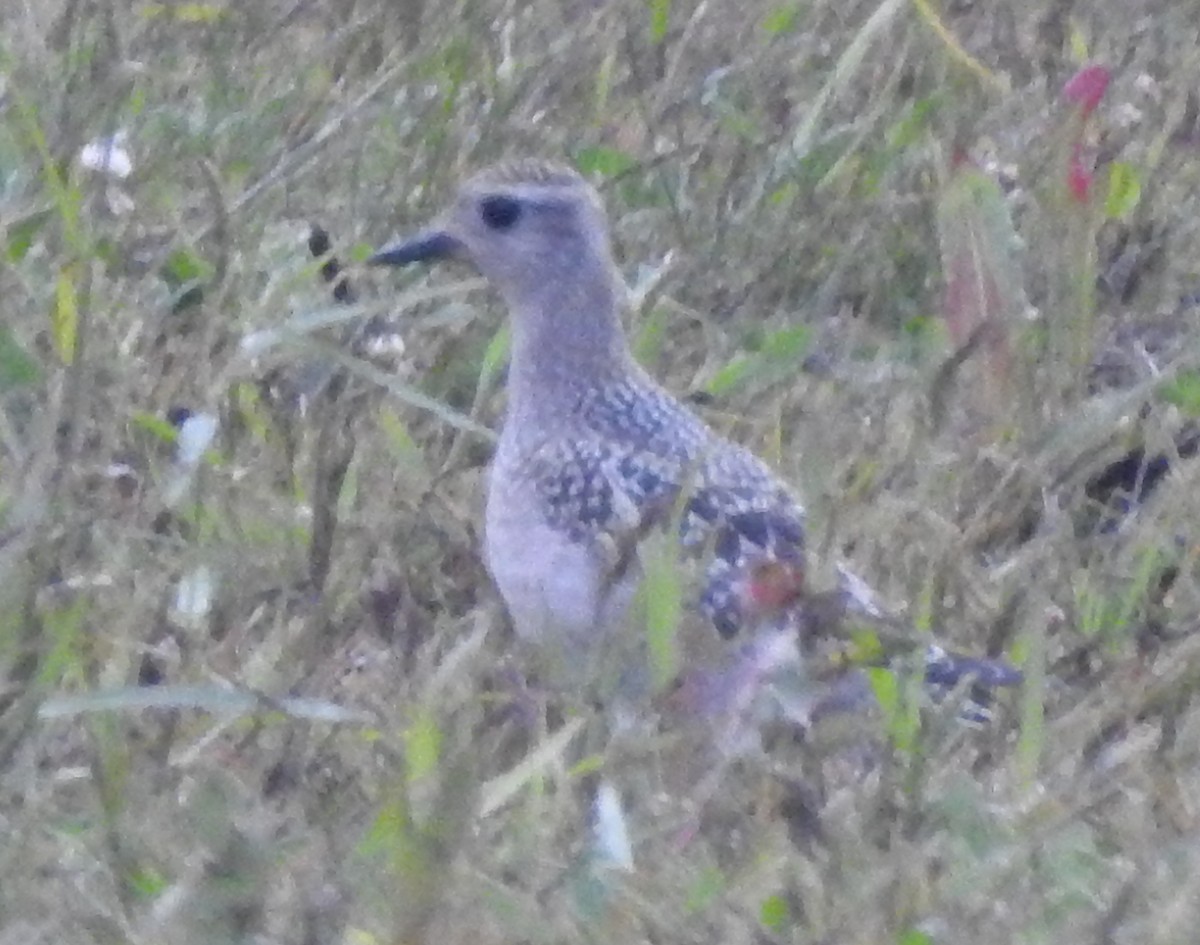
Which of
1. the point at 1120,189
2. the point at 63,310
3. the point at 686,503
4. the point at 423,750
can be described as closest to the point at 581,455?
the point at 686,503

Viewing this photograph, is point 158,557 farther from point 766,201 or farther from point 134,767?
point 766,201

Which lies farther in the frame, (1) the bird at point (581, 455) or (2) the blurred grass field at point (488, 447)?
(1) the bird at point (581, 455)

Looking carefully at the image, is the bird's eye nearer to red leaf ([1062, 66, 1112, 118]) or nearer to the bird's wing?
the bird's wing

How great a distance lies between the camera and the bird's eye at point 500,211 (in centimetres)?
498

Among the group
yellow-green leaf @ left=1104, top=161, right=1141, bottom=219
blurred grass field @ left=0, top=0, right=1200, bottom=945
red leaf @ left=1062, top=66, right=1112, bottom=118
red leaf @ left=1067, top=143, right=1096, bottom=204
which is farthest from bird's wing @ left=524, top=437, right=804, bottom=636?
yellow-green leaf @ left=1104, top=161, right=1141, bottom=219

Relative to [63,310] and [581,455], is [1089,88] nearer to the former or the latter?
[581,455]

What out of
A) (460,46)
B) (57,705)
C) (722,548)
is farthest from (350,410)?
(57,705)

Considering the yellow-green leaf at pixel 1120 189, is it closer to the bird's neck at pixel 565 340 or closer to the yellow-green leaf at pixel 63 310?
the bird's neck at pixel 565 340

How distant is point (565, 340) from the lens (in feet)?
16.1

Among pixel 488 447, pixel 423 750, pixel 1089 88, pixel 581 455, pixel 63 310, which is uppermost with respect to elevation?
pixel 1089 88

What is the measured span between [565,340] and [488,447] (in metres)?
0.36

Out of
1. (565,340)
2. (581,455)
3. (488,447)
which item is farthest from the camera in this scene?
(488,447)

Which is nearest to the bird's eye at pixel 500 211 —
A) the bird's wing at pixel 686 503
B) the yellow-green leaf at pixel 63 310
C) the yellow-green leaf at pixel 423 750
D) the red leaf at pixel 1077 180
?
the bird's wing at pixel 686 503

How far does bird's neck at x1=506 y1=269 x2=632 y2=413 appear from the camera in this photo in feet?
16.0
